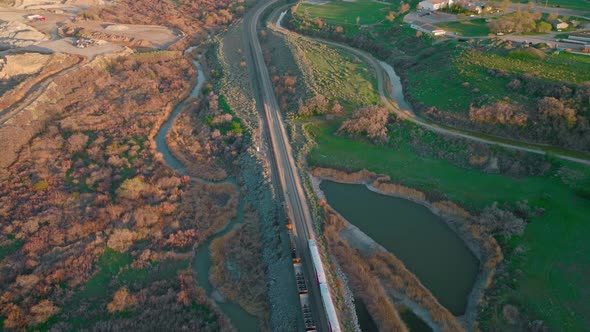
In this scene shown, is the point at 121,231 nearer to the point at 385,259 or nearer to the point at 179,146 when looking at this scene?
the point at 179,146

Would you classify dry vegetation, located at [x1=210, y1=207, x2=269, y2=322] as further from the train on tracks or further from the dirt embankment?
the dirt embankment

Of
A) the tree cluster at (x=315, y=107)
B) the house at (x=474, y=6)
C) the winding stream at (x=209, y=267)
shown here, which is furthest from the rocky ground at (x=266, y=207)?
the house at (x=474, y=6)

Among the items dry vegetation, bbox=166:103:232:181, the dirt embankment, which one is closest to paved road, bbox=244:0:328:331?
the dirt embankment

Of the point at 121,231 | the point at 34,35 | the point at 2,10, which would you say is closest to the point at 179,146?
the point at 121,231

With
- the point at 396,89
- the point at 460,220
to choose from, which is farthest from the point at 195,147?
the point at 460,220

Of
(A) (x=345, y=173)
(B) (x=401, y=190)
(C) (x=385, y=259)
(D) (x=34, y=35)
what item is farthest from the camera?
(D) (x=34, y=35)
